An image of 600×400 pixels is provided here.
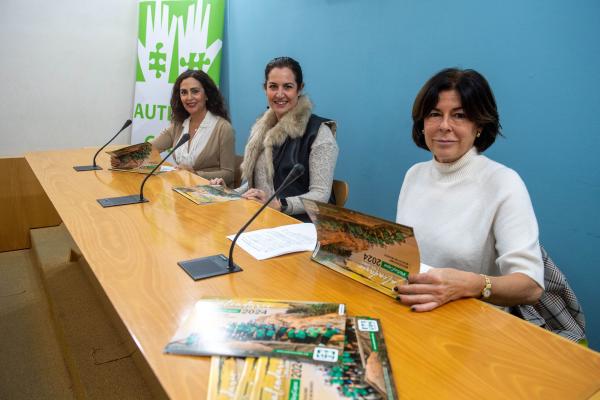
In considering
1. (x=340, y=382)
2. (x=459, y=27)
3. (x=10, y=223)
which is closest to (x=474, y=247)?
(x=340, y=382)

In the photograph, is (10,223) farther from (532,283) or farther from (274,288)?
(532,283)

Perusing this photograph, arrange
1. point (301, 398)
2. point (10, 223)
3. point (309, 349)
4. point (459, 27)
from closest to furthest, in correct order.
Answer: point (301, 398) < point (309, 349) < point (459, 27) < point (10, 223)

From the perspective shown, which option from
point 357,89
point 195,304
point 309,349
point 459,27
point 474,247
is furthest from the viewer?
point 357,89

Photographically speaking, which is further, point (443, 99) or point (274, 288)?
point (443, 99)

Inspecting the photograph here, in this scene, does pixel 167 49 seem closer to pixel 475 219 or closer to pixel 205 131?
pixel 205 131

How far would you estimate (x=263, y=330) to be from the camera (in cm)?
82

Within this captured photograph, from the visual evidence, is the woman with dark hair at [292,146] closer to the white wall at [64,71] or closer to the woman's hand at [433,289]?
the woman's hand at [433,289]

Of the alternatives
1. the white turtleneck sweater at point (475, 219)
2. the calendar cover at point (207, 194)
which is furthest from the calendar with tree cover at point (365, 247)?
the calendar cover at point (207, 194)

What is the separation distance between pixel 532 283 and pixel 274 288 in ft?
2.18

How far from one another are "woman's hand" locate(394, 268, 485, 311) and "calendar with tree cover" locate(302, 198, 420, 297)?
0.03 meters

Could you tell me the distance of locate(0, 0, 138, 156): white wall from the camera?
3.62 m

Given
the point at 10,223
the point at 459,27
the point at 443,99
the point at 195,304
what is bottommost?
the point at 10,223

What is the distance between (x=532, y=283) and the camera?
3.54 feet

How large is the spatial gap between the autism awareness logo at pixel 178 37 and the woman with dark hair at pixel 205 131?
1.08 m
